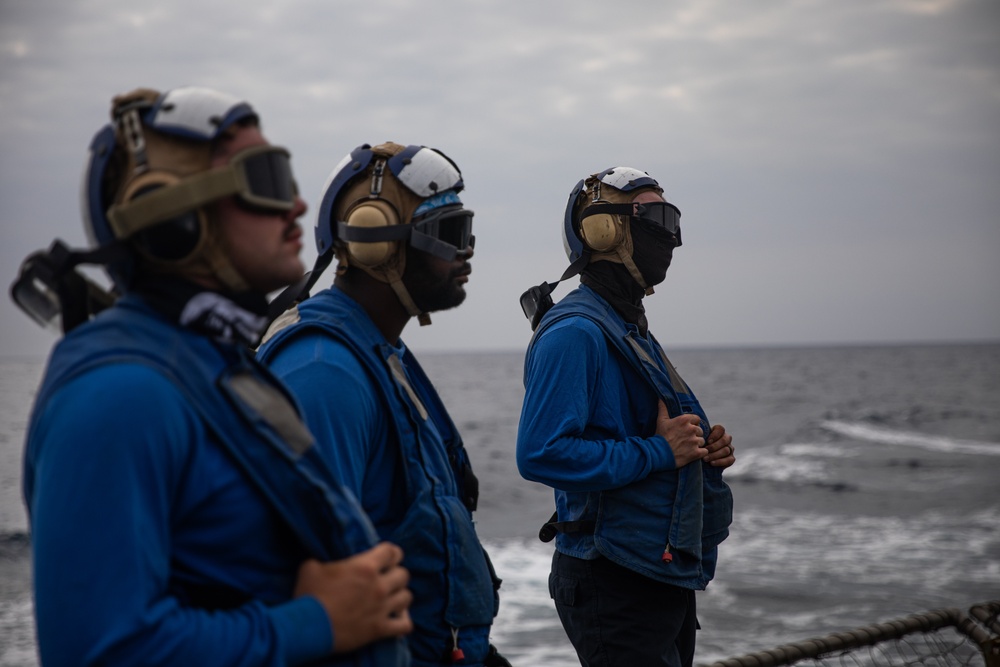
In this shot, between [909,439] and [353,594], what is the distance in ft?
147

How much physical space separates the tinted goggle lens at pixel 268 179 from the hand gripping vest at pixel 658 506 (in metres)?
2.36

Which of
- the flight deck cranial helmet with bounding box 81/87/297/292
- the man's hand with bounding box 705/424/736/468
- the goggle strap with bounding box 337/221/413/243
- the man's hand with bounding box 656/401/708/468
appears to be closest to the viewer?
the flight deck cranial helmet with bounding box 81/87/297/292

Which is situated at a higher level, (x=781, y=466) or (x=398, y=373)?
(x=398, y=373)

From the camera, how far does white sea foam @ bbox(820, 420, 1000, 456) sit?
37.8m

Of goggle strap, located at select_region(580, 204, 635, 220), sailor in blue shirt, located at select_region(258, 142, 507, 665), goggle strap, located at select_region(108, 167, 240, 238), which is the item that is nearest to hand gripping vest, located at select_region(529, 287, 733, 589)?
goggle strap, located at select_region(580, 204, 635, 220)

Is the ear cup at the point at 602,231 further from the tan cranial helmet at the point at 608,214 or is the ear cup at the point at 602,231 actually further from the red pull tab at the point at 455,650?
the red pull tab at the point at 455,650

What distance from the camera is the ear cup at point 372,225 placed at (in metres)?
3.16

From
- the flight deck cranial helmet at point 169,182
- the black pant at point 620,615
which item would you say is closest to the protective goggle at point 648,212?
the black pant at point 620,615

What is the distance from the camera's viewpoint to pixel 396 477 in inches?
113

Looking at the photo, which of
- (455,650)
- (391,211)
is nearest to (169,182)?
(391,211)

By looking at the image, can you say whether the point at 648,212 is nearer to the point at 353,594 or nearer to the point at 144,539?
the point at 353,594

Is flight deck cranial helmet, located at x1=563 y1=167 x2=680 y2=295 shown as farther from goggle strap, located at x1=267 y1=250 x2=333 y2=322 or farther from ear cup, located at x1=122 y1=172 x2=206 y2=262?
ear cup, located at x1=122 y1=172 x2=206 y2=262

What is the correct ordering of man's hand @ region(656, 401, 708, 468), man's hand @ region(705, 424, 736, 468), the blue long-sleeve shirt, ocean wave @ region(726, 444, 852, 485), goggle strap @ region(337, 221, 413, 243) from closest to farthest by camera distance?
the blue long-sleeve shirt, goggle strap @ region(337, 221, 413, 243), man's hand @ region(656, 401, 708, 468), man's hand @ region(705, 424, 736, 468), ocean wave @ region(726, 444, 852, 485)

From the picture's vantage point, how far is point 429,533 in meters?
2.79
